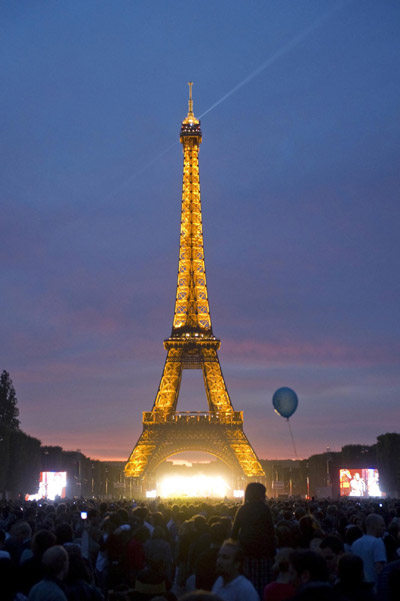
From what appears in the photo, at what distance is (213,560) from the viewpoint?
11031 millimetres

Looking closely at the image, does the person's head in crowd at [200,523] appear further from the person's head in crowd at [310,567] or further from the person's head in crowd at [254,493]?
the person's head in crowd at [310,567]

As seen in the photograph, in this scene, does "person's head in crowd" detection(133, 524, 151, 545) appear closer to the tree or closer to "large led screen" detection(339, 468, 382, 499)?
"large led screen" detection(339, 468, 382, 499)

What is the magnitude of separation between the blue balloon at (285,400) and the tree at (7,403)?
84425 millimetres

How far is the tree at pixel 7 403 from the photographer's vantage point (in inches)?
4198

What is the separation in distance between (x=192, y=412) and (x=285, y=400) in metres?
64.5

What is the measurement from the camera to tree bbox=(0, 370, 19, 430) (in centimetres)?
10662

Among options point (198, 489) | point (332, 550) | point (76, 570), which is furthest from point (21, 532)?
point (198, 489)

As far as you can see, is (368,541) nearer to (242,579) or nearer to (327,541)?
(327,541)

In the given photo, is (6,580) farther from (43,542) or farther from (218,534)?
(218,534)

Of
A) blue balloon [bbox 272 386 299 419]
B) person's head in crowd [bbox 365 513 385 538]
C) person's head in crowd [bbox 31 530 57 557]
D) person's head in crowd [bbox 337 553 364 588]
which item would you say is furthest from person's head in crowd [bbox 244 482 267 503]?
blue balloon [bbox 272 386 299 419]

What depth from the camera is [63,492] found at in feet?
276

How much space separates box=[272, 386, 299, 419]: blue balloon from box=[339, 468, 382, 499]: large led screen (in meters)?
59.3

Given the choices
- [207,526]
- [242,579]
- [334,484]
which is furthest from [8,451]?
[242,579]

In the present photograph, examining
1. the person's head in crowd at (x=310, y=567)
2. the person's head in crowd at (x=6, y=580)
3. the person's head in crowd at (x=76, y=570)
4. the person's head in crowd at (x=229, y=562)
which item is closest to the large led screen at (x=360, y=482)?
the person's head in crowd at (x=76, y=570)
